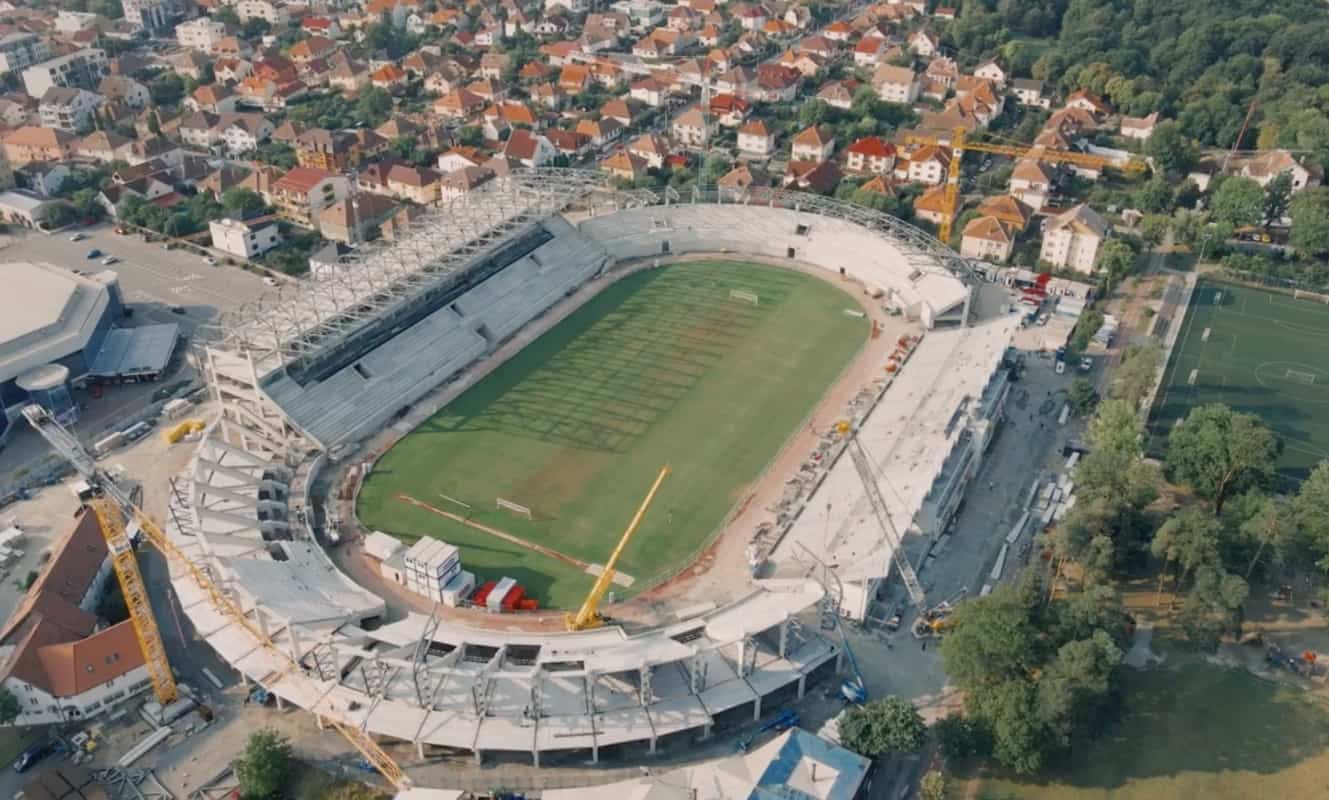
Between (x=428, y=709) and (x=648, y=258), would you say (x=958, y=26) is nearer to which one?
(x=648, y=258)

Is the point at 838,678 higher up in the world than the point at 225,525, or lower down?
lower down

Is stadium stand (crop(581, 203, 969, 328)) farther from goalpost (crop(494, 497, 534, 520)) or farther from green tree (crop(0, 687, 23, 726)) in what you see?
green tree (crop(0, 687, 23, 726))

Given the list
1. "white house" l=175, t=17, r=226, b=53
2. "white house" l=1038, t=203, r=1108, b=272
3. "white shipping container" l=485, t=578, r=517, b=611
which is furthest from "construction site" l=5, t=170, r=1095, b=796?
→ "white house" l=175, t=17, r=226, b=53

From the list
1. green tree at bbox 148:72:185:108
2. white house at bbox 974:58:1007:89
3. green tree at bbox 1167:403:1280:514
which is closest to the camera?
green tree at bbox 1167:403:1280:514

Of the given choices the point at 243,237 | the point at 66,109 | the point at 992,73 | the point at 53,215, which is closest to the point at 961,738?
the point at 243,237

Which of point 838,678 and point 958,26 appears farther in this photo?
point 958,26

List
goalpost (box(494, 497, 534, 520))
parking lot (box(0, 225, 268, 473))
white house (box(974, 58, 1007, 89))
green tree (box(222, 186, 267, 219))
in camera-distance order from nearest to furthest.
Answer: goalpost (box(494, 497, 534, 520))
parking lot (box(0, 225, 268, 473))
green tree (box(222, 186, 267, 219))
white house (box(974, 58, 1007, 89))

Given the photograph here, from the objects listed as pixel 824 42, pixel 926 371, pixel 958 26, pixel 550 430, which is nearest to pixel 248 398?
pixel 550 430
